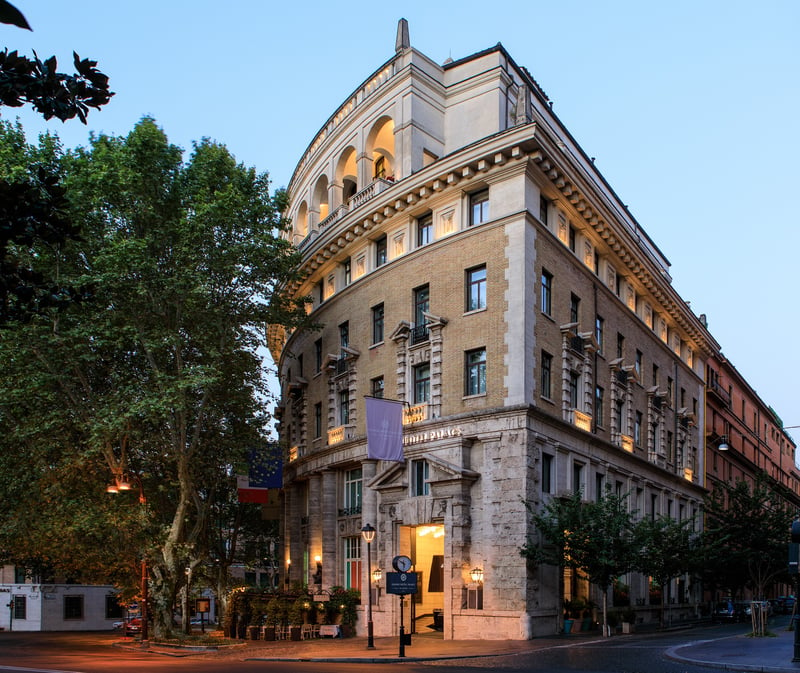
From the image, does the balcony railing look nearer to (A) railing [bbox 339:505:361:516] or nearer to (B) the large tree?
(A) railing [bbox 339:505:361:516]

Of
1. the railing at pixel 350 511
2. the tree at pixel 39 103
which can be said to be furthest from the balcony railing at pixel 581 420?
the tree at pixel 39 103

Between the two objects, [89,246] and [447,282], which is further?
[447,282]

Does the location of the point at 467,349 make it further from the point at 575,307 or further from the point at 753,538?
the point at 753,538

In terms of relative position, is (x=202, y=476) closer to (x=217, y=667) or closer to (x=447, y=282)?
(x=447, y=282)

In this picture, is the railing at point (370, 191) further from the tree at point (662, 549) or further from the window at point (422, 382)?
the tree at point (662, 549)

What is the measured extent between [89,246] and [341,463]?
15.3 m

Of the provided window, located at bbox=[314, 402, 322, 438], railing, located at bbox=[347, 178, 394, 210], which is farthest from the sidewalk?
railing, located at bbox=[347, 178, 394, 210]

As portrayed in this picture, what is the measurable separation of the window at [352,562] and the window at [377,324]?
906 centimetres

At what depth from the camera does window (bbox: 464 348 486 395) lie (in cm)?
3319

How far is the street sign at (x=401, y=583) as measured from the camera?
2452 centimetres

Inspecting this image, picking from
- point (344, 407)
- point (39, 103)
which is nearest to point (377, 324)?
point (344, 407)

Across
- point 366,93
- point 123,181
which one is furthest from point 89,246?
point 366,93

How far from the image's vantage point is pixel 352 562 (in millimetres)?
40094

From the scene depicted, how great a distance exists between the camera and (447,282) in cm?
3503
